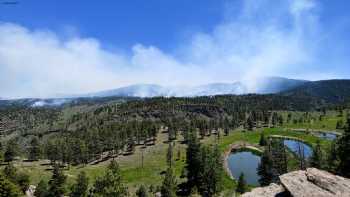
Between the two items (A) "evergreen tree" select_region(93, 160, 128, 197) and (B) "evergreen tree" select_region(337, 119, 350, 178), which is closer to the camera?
(A) "evergreen tree" select_region(93, 160, 128, 197)

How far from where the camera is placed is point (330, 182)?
39.3 metres

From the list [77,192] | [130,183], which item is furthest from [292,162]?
[77,192]

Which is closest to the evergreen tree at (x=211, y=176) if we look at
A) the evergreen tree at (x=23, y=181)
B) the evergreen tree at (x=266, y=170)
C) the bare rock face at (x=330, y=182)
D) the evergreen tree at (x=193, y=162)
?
the evergreen tree at (x=193, y=162)

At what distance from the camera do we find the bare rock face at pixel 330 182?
1483 inches

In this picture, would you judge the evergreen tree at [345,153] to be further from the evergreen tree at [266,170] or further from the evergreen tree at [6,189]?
the evergreen tree at [6,189]

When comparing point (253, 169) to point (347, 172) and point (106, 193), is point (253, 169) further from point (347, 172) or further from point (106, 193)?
point (106, 193)

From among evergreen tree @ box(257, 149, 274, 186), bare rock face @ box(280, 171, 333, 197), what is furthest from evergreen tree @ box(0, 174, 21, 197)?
evergreen tree @ box(257, 149, 274, 186)

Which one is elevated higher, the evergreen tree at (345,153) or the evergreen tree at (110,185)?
the evergreen tree at (345,153)

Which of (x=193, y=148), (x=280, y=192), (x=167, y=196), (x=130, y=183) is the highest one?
(x=280, y=192)

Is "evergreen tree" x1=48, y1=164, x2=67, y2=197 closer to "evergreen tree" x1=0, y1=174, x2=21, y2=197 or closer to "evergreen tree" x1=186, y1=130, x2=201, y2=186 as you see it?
"evergreen tree" x1=0, y1=174, x2=21, y2=197

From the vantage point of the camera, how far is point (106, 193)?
212 feet

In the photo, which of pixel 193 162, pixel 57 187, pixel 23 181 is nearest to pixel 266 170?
pixel 193 162

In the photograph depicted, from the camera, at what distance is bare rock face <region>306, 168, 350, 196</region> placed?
124ft

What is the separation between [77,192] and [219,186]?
50.0 meters
